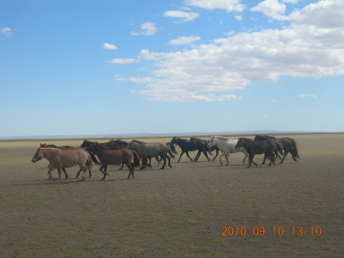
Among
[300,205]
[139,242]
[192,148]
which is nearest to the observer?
[139,242]

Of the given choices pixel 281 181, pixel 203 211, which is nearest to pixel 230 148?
pixel 281 181

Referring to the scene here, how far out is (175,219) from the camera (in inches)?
290

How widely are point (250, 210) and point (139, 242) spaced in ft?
11.1

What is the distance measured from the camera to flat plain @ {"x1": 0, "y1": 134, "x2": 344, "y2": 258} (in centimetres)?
555

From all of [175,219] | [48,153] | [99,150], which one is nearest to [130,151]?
[99,150]

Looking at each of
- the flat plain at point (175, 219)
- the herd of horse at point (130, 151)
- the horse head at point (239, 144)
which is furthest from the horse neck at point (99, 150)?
the horse head at point (239, 144)

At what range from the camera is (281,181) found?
12484 millimetres

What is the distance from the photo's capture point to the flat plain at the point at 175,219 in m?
5.55

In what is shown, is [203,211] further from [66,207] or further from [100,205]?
[66,207]

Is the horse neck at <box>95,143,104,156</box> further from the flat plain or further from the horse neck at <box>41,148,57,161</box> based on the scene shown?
the flat plain

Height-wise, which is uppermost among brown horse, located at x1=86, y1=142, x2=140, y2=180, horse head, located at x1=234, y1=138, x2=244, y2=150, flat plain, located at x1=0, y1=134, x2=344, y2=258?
horse head, located at x1=234, y1=138, x2=244, y2=150

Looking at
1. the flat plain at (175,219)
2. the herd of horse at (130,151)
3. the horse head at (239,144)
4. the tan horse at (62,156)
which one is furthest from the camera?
the horse head at (239,144)
